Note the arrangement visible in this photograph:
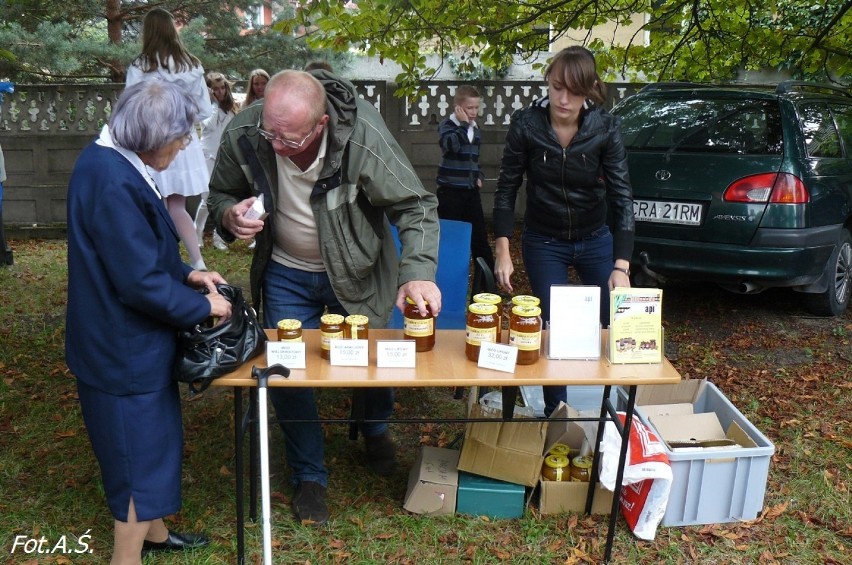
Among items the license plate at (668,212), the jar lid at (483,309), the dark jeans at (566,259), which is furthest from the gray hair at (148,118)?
the license plate at (668,212)

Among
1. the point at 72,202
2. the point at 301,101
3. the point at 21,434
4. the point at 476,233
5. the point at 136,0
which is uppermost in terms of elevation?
the point at 136,0

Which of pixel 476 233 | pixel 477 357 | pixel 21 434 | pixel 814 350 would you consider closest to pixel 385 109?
pixel 476 233

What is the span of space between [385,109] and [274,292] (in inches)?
232

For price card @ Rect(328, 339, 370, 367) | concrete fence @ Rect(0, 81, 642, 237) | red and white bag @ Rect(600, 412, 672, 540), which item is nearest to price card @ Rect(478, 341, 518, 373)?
price card @ Rect(328, 339, 370, 367)

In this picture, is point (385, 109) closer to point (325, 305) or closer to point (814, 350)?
point (814, 350)

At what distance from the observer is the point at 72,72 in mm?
10070

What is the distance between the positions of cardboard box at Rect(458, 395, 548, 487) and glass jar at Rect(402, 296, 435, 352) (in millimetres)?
556

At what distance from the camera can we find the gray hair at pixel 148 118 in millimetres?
2215

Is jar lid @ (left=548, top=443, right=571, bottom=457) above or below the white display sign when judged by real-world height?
below

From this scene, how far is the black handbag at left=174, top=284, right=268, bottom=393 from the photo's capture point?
2383 millimetres

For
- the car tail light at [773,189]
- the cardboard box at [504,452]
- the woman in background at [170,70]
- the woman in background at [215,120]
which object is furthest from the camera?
the woman in background at [215,120]

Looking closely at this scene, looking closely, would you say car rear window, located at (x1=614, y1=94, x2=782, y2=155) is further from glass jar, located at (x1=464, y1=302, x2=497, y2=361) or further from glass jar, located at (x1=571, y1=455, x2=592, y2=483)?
glass jar, located at (x1=464, y1=302, x2=497, y2=361)

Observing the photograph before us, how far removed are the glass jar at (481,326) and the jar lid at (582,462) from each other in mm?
856

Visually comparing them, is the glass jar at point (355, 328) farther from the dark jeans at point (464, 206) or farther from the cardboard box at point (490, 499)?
the dark jeans at point (464, 206)
